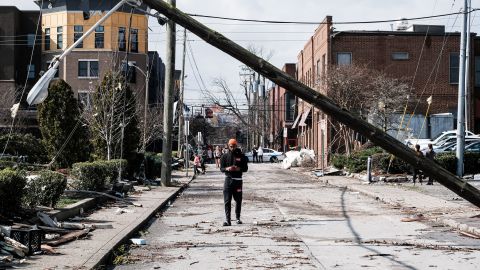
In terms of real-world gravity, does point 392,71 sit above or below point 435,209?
above

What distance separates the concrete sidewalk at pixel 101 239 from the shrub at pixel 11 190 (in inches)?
56.3

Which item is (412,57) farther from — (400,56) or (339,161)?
(339,161)

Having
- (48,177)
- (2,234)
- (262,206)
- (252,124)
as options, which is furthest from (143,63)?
(2,234)

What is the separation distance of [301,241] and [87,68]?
56422 millimetres

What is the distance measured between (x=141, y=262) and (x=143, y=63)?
188ft

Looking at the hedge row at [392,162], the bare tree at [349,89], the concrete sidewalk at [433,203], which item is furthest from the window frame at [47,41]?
the concrete sidewalk at [433,203]

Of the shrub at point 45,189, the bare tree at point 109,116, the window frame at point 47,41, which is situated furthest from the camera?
the window frame at point 47,41

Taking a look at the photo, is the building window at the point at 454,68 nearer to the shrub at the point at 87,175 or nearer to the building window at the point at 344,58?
the building window at the point at 344,58

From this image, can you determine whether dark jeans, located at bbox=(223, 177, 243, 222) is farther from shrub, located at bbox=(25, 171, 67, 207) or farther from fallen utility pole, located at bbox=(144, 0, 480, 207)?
fallen utility pole, located at bbox=(144, 0, 480, 207)

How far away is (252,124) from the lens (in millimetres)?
97375

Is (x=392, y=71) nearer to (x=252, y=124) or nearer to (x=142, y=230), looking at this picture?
(x=142, y=230)

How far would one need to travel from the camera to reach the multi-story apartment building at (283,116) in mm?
81562

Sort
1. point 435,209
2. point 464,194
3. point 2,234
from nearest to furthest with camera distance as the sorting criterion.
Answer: point 464,194, point 2,234, point 435,209

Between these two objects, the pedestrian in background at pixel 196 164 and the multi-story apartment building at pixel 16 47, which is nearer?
the pedestrian in background at pixel 196 164
